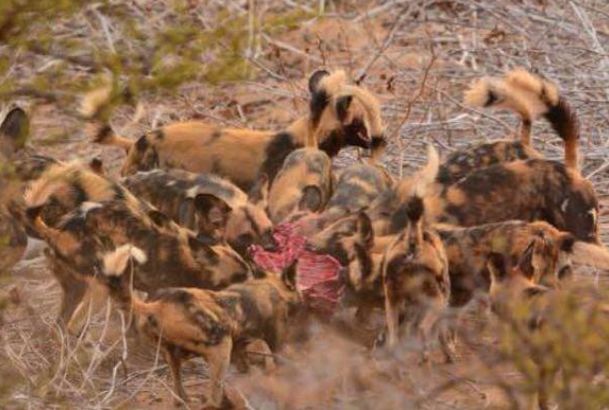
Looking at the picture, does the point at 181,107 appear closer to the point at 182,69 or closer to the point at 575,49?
the point at 575,49

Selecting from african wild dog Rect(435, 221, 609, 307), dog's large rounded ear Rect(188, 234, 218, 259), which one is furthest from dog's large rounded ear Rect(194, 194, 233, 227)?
african wild dog Rect(435, 221, 609, 307)

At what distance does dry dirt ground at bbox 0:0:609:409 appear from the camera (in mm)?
6508

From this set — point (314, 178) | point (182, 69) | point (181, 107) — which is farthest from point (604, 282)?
point (181, 107)

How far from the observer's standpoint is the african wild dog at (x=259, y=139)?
8789 mm

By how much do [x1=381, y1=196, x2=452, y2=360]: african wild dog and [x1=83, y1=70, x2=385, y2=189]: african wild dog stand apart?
1803 mm

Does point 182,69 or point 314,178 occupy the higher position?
point 182,69

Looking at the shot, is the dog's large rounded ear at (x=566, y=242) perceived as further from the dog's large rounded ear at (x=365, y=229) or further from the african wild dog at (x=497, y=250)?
the dog's large rounded ear at (x=365, y=229)

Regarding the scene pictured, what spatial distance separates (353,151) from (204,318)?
3.20 metres

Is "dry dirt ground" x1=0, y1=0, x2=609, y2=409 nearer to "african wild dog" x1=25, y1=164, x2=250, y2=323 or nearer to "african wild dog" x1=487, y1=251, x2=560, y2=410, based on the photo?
"african wild dog" x1=487, y1=251, x2=560, y2=410

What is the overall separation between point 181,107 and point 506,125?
201cm

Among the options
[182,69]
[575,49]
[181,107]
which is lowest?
[181,107]

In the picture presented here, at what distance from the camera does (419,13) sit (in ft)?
39.2

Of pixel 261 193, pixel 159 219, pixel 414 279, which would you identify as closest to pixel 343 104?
pixel 261 193

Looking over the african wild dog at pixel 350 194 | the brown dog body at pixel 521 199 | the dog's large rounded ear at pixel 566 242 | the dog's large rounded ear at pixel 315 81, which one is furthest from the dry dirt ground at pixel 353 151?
the african wild dog at pixel 350 194
